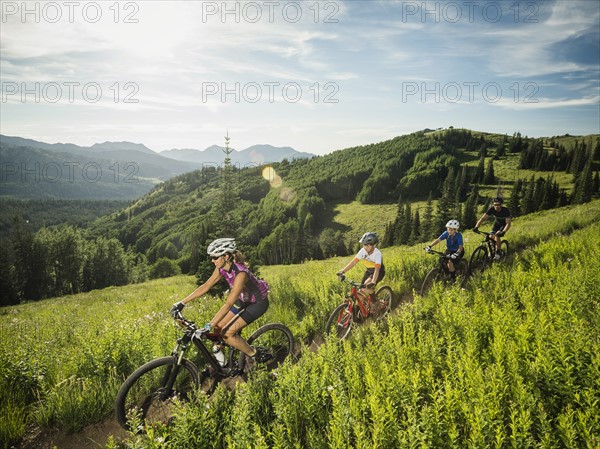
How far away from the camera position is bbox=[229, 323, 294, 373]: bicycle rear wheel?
19.7ft

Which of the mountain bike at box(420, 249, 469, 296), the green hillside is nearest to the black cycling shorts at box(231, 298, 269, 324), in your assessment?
the mountain bike at box(420, 249, 469, 296)

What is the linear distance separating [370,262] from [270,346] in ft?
11.0

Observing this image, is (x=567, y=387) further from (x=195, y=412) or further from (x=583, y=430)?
(x=195, y=412)

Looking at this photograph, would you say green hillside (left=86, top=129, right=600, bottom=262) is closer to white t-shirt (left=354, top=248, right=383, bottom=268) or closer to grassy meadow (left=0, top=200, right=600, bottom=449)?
white t-shirt (left=354, top=248, right=383, bottom=268)

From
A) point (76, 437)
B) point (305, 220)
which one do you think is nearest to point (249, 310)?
point (76, 437)

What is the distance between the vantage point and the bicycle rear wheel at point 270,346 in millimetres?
6000

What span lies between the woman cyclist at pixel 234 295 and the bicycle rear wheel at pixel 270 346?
247mm

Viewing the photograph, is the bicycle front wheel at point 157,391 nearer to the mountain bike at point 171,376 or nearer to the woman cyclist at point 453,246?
the mountain bike at point 171,376

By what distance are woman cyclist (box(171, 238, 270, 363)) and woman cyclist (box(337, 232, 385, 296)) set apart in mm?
2493

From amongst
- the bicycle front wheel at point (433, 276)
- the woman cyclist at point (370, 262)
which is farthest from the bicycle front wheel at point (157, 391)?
the bicycle front wheel at point (433, 276)

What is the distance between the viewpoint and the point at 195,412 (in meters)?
3.86

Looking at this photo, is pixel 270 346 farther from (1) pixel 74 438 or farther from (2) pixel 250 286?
(1) pixel 74 438

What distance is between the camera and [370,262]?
8.01 meters

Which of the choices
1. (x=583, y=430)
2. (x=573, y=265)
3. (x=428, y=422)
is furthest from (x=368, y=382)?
(x=573, y=265)
